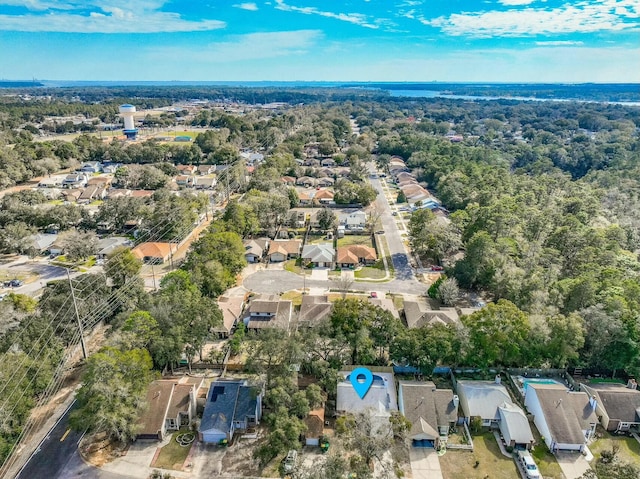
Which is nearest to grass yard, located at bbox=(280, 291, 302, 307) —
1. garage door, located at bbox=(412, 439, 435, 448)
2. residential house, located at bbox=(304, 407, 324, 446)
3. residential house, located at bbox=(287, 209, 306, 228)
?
residential house, located at bbox=(304, 407, 324, 446)

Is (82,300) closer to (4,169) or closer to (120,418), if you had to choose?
(120,418)

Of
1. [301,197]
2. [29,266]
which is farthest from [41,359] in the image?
[301,197]

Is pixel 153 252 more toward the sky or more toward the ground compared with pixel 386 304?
more toward the sky

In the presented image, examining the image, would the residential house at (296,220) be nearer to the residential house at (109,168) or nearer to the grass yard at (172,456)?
the grass yard at (172,456)

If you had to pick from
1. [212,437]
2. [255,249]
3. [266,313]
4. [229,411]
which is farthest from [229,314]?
[255,249]

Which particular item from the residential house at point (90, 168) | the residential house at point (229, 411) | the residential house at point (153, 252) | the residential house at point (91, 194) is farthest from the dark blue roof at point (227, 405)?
the residential house at point (90, 168)

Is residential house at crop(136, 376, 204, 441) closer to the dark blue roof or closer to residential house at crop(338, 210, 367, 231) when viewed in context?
the dark blue roof

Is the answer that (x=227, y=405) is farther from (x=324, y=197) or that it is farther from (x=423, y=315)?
(x=324, y=197)
